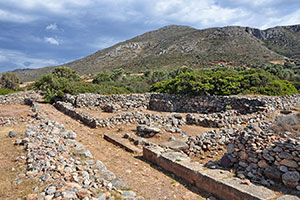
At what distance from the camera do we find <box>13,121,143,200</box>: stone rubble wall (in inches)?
137

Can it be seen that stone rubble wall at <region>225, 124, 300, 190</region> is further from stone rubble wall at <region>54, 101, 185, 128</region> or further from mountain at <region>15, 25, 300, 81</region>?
mountain at <region>15, 25, 300, 81</region>

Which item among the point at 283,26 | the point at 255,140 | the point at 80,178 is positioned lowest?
the point at 80,178

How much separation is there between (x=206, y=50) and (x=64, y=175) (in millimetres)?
57698

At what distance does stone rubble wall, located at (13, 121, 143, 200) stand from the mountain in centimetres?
4275

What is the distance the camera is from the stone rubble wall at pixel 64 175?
3.49m

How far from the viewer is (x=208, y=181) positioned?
4.65 meters

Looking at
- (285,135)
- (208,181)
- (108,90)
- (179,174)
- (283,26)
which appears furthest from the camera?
(283,26)

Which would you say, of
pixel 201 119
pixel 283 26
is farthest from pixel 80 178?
pixel 283 26

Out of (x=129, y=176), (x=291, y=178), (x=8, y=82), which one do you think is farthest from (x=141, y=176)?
(x=8, y=82)

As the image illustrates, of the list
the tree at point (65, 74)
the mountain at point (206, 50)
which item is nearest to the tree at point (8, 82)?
the tree at point (65, 74)

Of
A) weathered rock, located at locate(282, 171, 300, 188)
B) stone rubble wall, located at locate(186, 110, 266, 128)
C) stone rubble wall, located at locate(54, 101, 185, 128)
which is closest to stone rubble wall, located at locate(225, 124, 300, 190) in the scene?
weathered rock, located at locate(282, 171, 300, 188)

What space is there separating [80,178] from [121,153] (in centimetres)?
290

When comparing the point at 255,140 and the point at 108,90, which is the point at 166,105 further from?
the point at 255,140

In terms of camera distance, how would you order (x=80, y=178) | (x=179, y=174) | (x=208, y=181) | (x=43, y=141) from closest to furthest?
(x=80, y=178) < (x=208, y=181) < (x=179, y=174) < (x=43, y=141)
